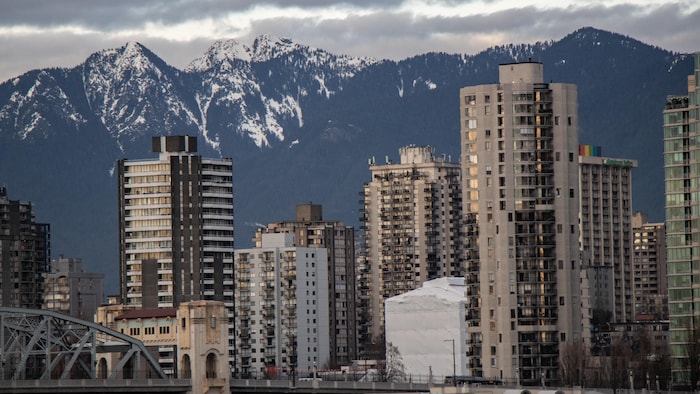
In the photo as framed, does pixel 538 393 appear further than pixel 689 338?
No

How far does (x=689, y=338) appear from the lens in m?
198

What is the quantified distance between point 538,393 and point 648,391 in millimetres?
46362

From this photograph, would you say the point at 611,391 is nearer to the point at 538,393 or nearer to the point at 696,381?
the point at 696,381

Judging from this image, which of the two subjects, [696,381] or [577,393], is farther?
[696,381]

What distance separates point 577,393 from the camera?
157250 millimetres

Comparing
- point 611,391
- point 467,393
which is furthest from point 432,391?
point 611,391

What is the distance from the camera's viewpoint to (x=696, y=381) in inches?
7712

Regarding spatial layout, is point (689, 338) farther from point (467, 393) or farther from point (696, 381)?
point (467, 393)

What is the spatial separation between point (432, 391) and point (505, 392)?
608 cm

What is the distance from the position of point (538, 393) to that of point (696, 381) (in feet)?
154

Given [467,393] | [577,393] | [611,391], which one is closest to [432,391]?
[467,393]

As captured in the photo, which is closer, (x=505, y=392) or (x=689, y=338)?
(x=505, y=392)

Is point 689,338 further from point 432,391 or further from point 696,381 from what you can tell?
point 432,391

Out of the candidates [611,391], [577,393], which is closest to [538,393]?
[577,393]
